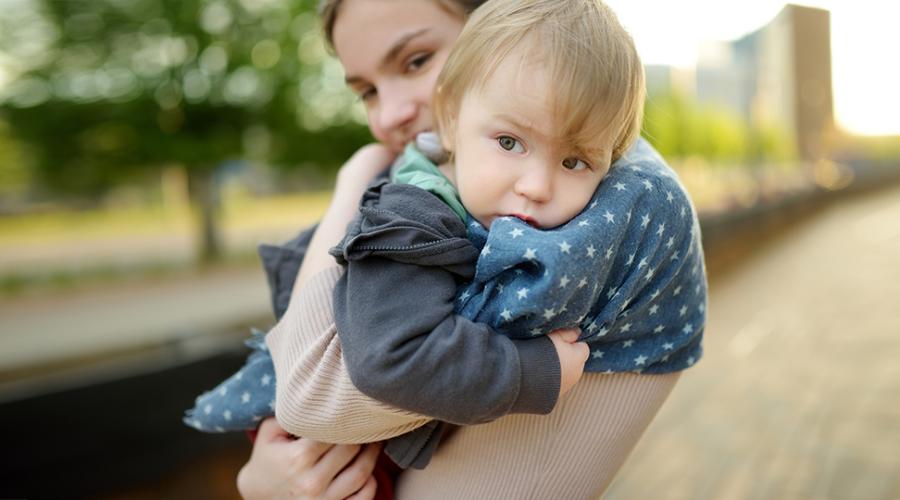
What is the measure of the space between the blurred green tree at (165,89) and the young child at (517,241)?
576 inches

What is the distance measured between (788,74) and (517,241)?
5609 centimetres

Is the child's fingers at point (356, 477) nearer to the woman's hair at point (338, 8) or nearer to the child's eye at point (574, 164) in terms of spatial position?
the child's eye at point (574, 164)

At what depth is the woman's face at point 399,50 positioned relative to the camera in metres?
1.32

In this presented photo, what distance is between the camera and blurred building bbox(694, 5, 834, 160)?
4869cm

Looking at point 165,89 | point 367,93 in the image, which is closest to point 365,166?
point 367,93

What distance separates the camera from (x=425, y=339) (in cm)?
97

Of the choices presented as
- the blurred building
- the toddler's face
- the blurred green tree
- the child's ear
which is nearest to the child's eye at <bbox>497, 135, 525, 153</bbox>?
the toddler's face

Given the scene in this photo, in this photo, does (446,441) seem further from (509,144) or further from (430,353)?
(509,144)

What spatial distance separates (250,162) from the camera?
1666 cm

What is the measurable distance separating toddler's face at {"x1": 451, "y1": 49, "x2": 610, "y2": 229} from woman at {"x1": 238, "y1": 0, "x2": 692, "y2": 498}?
257mm

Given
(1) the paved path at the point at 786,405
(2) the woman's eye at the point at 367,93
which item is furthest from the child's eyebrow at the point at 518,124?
(1) the paved path at the point at 786,405

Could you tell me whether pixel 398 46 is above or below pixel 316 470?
above

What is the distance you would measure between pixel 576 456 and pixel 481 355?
0.31 meters

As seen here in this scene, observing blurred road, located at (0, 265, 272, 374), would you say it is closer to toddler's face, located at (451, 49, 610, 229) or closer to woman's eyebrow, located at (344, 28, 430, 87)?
woman's eyebrow, located at (344, 28, 430, 87)
